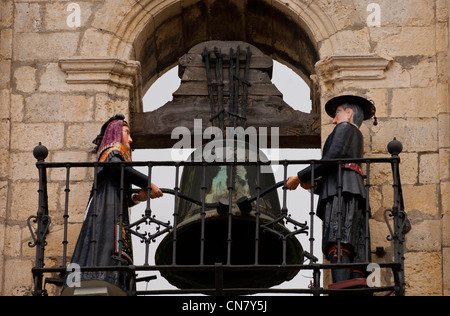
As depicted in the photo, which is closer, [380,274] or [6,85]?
[380,274]

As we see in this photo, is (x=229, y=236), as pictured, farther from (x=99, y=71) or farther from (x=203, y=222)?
(x=99, y=71)

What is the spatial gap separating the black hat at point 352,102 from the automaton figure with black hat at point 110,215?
3.99 feet

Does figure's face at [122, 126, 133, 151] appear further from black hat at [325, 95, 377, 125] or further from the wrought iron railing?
black hat at [325, 95, 377, 125]

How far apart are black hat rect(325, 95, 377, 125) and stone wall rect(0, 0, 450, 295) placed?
16.3 inches

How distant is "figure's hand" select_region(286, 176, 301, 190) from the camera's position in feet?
32.9

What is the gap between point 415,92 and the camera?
11047 millimetres

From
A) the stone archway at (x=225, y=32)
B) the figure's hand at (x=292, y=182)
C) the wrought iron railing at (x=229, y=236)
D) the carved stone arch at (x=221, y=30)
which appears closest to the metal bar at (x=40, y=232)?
the wrought iron railing at (x=229, y=236)

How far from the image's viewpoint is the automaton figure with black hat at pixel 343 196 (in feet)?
32.2

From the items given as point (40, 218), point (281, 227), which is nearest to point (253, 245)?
point (281, 227)

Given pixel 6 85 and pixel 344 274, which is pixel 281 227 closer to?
pixel 344 274

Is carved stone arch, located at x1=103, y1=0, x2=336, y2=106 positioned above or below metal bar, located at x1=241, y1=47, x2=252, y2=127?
above

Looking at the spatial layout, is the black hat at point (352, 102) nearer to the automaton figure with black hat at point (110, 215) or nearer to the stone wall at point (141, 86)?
the stone wall at point (141, 86)

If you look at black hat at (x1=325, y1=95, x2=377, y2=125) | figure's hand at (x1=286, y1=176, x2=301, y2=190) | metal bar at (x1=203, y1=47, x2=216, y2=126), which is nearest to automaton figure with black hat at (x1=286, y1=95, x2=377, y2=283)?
figure's hand at (x1=286, y1=176, x2=301, y2=190)

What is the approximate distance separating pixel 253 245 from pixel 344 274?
0.89 meters
